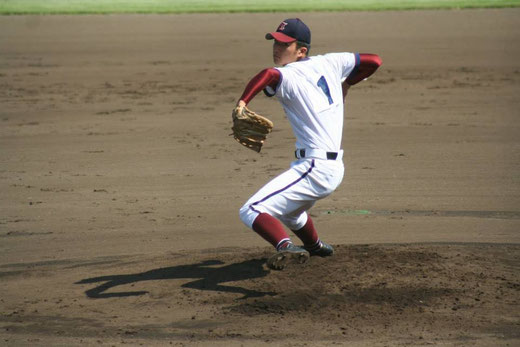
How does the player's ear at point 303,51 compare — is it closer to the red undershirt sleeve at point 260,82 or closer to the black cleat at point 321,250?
the red undershirt sleeve at point 260,82

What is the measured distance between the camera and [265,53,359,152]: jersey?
5.10 m

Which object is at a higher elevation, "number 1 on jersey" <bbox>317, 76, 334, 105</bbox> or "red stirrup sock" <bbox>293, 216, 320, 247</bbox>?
"number 1 on jersey" <bbox>317, 76, 334, 105</bbox>

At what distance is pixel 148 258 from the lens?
6160mm

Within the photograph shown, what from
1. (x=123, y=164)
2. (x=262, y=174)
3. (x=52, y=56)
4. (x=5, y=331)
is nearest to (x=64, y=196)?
(x=123, y=164)

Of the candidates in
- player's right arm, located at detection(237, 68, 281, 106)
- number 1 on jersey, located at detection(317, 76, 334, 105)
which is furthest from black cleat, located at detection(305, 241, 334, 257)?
player's right arm, located at detection(237, 68, 281, 106)

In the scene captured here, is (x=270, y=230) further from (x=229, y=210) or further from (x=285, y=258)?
(x=229, y=210)

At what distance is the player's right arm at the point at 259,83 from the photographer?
Answer: 16.3ft

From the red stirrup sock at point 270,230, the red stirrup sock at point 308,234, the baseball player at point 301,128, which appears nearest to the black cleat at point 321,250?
the red stirrup sock at point 308,234

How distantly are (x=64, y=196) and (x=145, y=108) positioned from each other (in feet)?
13.3

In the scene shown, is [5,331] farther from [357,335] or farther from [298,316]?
[357,335]

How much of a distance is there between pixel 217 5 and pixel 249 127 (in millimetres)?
19680

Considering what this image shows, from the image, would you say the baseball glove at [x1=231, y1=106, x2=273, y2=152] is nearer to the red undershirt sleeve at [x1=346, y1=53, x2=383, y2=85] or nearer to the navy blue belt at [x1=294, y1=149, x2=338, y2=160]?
the navy blue belt at [x1=294, y1=149, x2=338, y2=160]

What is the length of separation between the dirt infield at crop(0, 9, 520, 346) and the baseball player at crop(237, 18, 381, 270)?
1.78 ft

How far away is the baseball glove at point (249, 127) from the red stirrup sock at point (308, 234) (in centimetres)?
77
